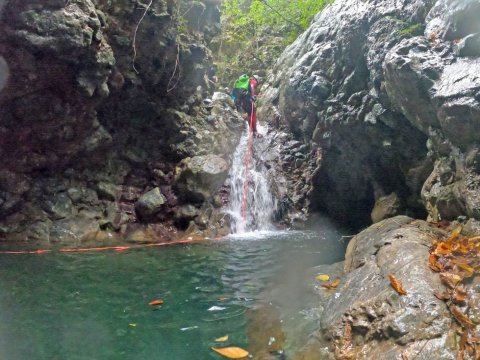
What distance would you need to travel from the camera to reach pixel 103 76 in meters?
7.18

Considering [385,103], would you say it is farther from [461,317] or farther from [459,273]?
[461,317]

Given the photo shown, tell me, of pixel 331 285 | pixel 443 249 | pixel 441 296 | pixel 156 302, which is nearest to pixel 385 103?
pixel 331 285

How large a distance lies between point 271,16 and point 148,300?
15.0 meters

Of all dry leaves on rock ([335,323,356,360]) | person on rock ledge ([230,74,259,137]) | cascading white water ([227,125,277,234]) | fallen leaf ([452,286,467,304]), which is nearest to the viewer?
fallen leaf ([452,286,467,304])

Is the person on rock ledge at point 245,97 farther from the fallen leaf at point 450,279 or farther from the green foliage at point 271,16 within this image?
the fallen leaf at point 450,279

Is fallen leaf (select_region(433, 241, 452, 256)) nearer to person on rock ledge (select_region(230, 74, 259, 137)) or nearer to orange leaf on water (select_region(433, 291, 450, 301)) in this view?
orange leaf on water (select_region(433, 291, 450, 301))

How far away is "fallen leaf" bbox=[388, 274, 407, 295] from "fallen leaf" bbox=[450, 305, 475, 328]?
0.38 m

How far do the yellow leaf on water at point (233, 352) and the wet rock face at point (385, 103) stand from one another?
9.03ft

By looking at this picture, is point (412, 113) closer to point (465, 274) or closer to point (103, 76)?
point (465, 274)

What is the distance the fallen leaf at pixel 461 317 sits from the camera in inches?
105

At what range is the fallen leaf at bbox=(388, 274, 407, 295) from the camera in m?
3.13

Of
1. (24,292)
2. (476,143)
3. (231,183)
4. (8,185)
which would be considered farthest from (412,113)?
(8,185)

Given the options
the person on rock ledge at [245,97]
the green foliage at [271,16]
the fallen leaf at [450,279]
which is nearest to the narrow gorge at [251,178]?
the fallen leaf at [450,279]

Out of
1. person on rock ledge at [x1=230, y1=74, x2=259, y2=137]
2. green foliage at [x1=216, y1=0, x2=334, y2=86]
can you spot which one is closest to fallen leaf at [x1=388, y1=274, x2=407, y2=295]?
person on rock ledge at [x1=230, y1=74, x2=259, y2=137]
